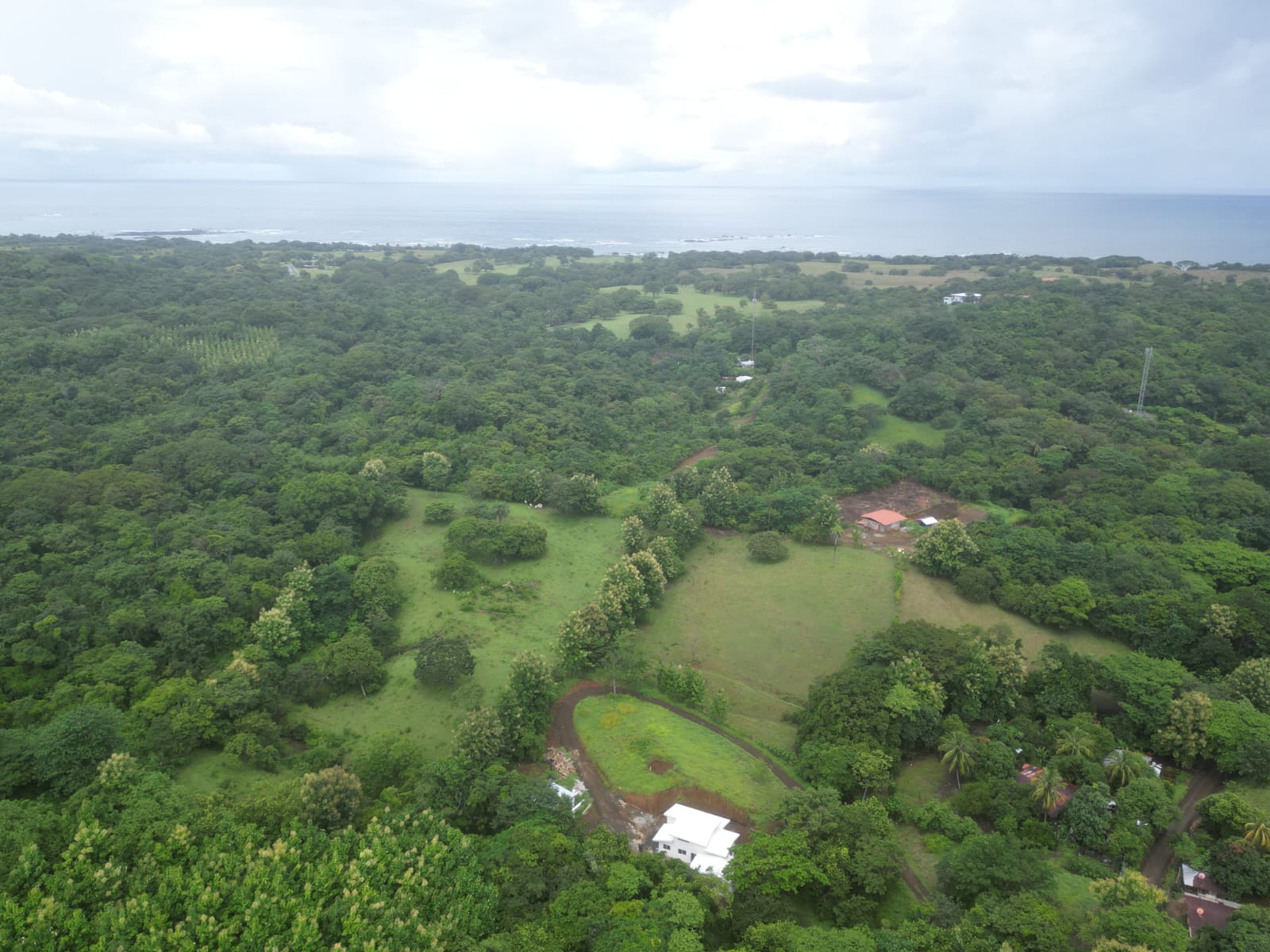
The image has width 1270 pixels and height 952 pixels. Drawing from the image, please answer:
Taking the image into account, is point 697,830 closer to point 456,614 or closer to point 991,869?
point 991,869

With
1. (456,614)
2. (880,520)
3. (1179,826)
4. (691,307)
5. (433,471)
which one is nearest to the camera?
(1179,826)

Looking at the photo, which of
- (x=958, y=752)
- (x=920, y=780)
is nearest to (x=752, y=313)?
(x=920, y=780)

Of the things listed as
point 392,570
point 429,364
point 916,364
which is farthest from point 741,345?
point 392,570

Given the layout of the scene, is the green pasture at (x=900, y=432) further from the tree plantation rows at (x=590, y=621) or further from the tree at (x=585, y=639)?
the tree at (x=585, y=639)

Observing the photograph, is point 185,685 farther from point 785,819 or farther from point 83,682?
point 785,819

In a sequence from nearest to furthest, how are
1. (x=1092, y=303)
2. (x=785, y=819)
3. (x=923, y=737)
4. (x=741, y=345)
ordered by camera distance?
(x=785, y=819) → (x=923, y=737) → (x=1092, y=303) → (x=741, y=345)

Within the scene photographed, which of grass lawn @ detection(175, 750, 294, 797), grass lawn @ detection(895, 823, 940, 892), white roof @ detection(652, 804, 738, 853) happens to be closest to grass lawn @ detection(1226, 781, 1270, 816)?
grass lawn @ detection(895, 823, 940, 892)
